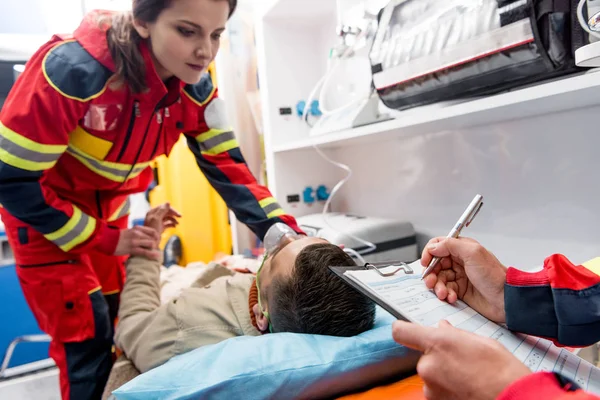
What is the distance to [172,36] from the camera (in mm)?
1007

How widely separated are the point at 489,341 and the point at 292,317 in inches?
15.8

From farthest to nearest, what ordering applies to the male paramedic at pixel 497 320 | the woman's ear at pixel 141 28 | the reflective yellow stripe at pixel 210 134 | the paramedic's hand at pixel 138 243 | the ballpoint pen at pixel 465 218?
the reflective yellow stripe at pixel 210 134, the paramedic's hand at pixel 138 243, the woman's ear at pixel 141 28, the ballpoint pen at pixel 465 218, the male paramedic at pixel 497 320

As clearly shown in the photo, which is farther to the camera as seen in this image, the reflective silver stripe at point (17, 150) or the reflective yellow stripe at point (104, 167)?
the reflective yellow stripe at point (104, 167)

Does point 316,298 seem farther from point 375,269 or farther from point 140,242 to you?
point 140,242

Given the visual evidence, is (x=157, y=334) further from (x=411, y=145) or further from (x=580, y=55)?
(x=411, y=145)

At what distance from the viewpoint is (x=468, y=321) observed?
1.98 ft

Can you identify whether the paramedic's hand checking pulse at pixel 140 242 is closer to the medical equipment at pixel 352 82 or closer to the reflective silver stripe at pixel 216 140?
the reflective silver stripe at pixel 216 140

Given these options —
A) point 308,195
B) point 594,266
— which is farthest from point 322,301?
point 308,195

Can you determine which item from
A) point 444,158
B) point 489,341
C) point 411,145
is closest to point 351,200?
point 411,145

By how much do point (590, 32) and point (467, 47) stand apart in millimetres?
241

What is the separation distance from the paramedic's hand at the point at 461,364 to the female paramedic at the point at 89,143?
2.40ft

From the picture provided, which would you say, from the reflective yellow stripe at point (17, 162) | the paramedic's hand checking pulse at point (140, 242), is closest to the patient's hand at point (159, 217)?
the paramedic's hand checking pulse at point (140, 242)

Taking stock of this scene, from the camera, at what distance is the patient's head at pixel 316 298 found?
2.41ft

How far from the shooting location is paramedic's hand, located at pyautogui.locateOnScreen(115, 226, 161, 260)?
3.73 feet
